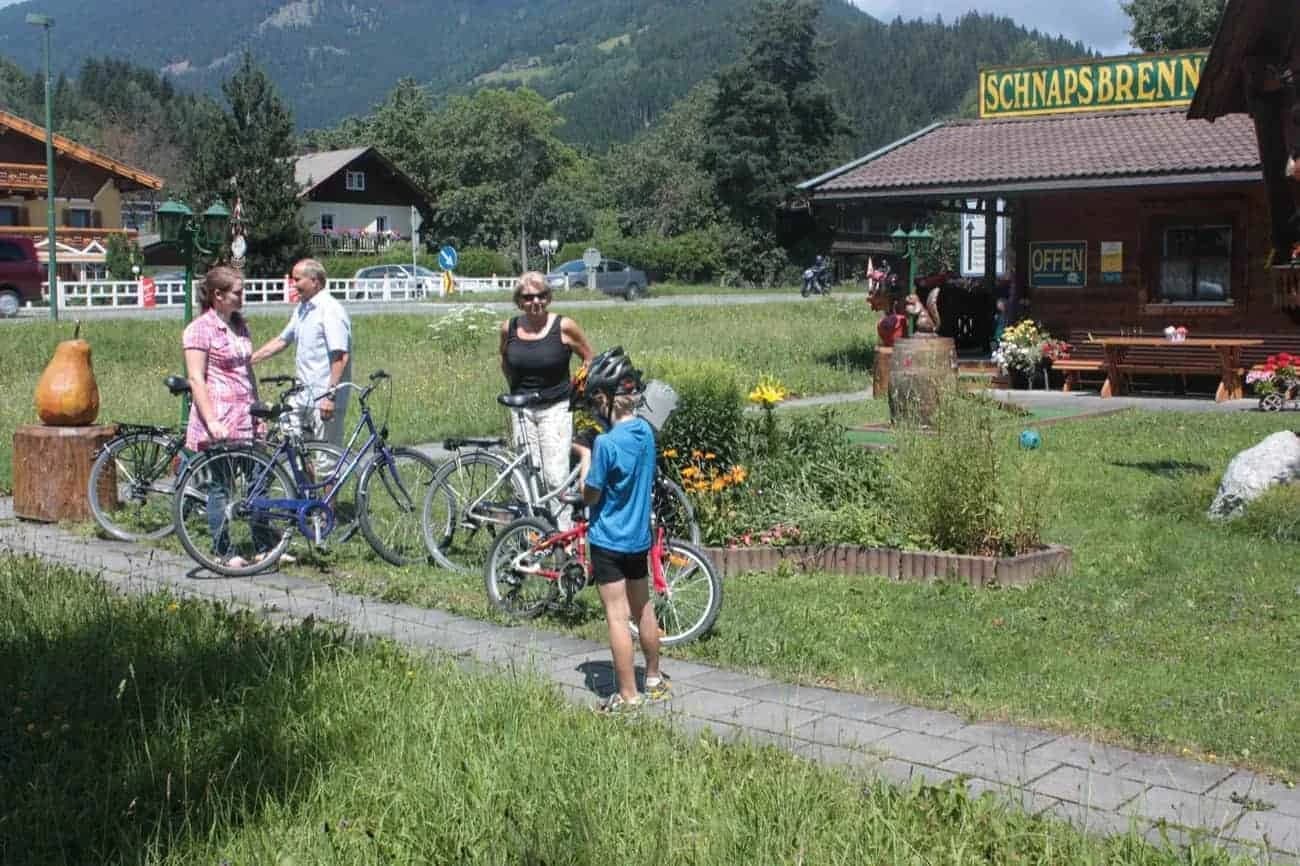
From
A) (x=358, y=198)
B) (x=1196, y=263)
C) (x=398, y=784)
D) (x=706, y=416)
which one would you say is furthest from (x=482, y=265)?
(x=398, y=784)

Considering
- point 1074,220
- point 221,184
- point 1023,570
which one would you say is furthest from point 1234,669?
point 221,184

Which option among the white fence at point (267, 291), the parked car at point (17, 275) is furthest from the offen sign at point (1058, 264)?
the parked car at point (17, 275)

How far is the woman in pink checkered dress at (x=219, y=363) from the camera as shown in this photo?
9430 millimetres

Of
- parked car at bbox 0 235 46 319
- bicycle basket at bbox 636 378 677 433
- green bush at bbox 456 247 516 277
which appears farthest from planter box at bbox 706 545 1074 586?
green bush at bbox 456 247 516 277

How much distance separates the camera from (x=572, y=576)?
777 centimetres

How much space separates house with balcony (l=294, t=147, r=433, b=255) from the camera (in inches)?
3120

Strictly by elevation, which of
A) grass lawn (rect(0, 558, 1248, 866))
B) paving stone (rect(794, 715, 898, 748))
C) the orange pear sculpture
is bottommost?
paving stone (rect(794, 715, 898, 748))

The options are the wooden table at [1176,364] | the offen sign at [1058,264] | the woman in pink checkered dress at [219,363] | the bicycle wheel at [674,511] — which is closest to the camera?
the bicycle wheel at [674,511]

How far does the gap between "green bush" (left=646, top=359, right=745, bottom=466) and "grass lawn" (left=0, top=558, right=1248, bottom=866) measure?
3.91m

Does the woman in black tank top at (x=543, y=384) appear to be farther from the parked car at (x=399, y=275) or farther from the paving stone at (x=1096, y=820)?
the parked car at (x=399, y=275)

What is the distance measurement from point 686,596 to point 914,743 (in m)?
1.98

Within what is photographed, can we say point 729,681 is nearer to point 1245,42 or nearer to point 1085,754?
point 1085,754

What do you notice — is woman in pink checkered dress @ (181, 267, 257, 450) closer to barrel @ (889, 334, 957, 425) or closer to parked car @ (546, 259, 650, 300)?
barrel @ (889, 334, 957, 425)

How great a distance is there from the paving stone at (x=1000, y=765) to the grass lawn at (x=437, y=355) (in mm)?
10155
